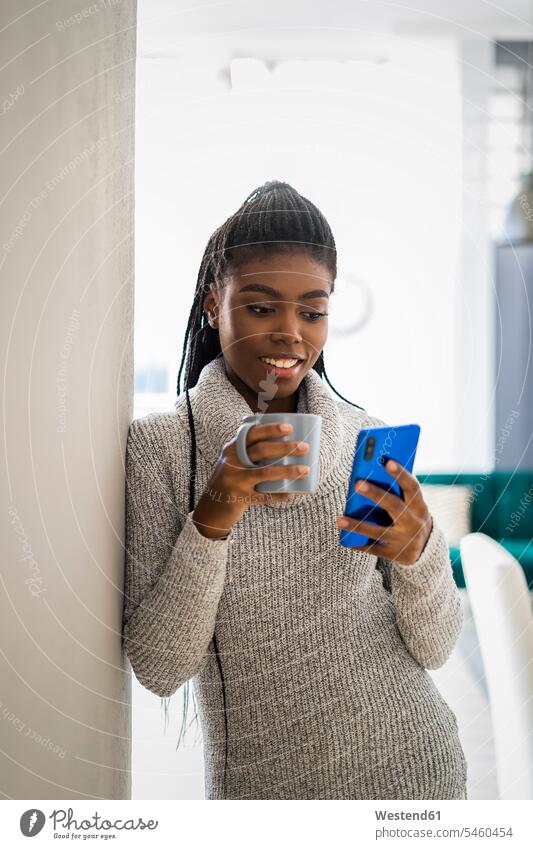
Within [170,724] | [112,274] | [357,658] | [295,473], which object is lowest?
[170,724]

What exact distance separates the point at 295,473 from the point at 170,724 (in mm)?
379

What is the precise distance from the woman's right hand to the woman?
0.08ft

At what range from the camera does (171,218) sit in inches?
25.4

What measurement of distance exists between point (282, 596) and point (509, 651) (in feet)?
0.88

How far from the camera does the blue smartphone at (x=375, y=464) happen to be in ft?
1.47

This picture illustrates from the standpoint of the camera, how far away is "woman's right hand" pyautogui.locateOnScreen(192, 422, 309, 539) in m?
0.41

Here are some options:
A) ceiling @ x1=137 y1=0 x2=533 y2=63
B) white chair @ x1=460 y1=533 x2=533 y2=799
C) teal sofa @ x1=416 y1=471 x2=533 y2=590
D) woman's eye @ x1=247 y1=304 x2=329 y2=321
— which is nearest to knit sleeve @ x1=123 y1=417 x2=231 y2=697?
woman's eye @ x1=247 y1=304 x2=329 y2=321

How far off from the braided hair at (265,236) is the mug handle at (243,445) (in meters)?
0.09
